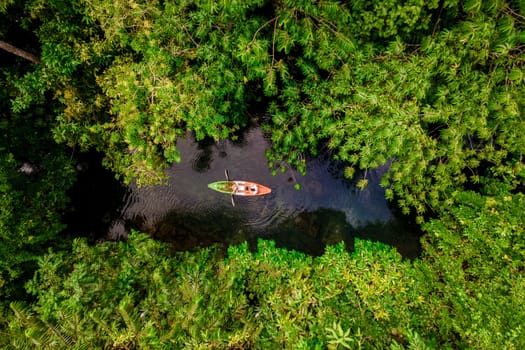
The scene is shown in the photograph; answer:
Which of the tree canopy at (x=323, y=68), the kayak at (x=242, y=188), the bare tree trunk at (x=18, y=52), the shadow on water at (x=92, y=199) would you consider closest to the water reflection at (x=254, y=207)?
the kayak at (x=242, y=188)

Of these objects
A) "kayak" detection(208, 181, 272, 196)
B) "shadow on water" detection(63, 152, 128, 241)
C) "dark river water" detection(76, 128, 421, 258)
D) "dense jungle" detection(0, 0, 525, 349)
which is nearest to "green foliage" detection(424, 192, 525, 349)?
"dense jungle" detection(0, 0, 525, 349)

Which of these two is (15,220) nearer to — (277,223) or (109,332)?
(109,332)

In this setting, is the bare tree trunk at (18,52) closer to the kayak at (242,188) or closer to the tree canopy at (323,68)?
the tree canopy at (323,68)

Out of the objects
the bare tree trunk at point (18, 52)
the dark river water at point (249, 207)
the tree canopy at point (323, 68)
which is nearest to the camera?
the tree canopy at point (323, 68)

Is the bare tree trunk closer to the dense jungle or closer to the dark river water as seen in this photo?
the dense jungle

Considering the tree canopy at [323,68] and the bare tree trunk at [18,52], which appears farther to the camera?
the bare tree trunk at [18,52]
